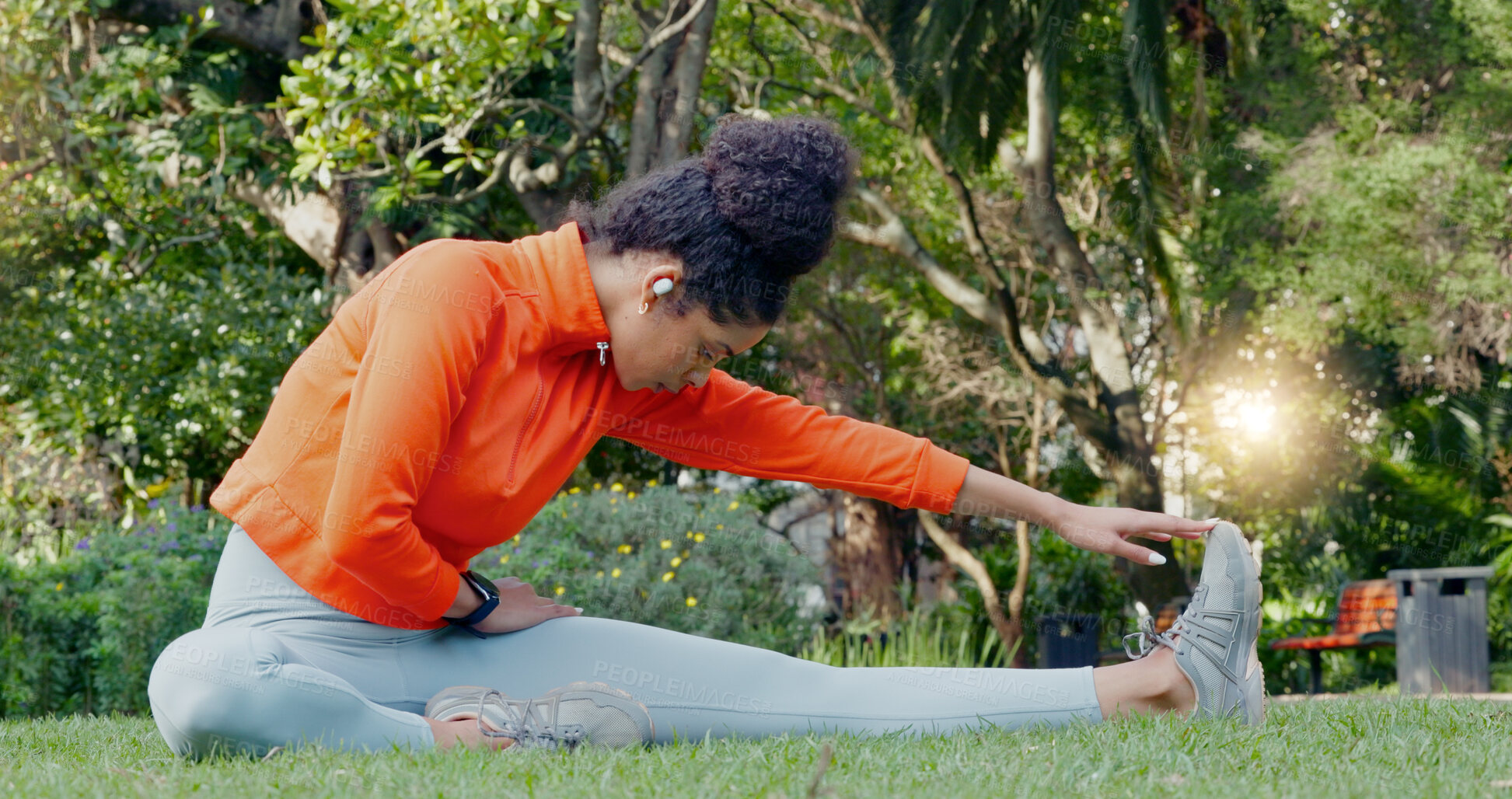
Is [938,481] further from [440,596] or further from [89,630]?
[89,630]

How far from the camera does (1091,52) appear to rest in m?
8.56

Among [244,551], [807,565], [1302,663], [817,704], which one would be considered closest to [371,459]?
[244,551]

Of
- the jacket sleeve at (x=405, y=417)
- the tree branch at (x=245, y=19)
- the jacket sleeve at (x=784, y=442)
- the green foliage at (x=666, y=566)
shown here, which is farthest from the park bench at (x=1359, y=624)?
the tree branch at (x=245, y=19)

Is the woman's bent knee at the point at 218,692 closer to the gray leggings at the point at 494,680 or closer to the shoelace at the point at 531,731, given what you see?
the gray leggings at the point at 494,680

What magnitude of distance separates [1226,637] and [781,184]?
4.28ft

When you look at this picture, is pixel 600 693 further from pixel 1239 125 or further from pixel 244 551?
pixel 1239 125

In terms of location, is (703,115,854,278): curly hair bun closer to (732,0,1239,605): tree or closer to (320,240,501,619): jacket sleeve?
(320,240,501,619): jacket sleeve

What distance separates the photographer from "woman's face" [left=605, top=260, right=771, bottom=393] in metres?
2.29

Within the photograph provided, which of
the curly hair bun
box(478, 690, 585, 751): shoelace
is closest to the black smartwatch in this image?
box(478, 690, 585, 751): shoelace

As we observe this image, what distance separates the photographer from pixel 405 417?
205 centimetres

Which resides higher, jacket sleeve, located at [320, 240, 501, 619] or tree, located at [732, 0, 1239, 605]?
tree, located at [732, 0, 1239, 605]

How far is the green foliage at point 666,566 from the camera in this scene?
572 centimetres

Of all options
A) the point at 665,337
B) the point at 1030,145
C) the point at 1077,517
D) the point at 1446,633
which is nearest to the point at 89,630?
the point at 665,337

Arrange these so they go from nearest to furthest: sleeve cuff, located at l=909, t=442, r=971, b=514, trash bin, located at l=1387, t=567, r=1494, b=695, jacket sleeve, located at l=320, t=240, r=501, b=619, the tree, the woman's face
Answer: jacket sleeve, located at l=320, t=240, r=501, b=619 → the woman's face → sleeve cuff, located at l=909, t=442, r=971, b=514 → trash bin, located at l=1387, t=567, r=1494, b=695 → the tree
